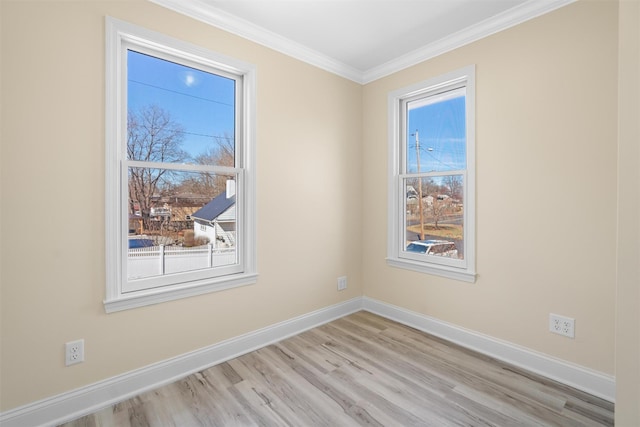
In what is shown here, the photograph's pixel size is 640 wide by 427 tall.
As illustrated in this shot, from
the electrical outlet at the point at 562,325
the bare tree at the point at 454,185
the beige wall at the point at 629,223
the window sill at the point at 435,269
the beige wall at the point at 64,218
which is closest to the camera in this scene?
the beige wall at the point at 629,223

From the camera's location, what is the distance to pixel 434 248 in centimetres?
296

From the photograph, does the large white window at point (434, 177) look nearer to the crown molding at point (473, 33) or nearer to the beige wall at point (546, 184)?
the beige wall at point (546, 184)

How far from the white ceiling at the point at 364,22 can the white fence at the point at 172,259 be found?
1.68 meters

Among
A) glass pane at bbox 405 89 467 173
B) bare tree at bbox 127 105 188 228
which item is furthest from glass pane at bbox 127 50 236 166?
glass pane at bbox 405 89 467 173

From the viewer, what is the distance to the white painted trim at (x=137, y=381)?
5.54ft

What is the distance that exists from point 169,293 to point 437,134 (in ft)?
8.65

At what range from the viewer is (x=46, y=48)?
1.70m

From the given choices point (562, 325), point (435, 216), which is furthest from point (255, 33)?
point (562, 325)

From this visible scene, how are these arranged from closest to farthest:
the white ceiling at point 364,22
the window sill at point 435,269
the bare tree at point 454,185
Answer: the white ceiling at point 364,22
the window sill at point 435,269
the bare tree at point 454,185

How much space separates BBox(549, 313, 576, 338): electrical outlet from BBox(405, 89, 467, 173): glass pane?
131 centimetres

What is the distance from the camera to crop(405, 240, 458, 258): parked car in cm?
283

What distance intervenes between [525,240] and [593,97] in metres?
1.01

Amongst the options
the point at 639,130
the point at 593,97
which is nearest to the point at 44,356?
the point at 639,130

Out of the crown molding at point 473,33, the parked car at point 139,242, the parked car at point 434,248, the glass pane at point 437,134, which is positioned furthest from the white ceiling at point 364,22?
the parked car at point 434,248
